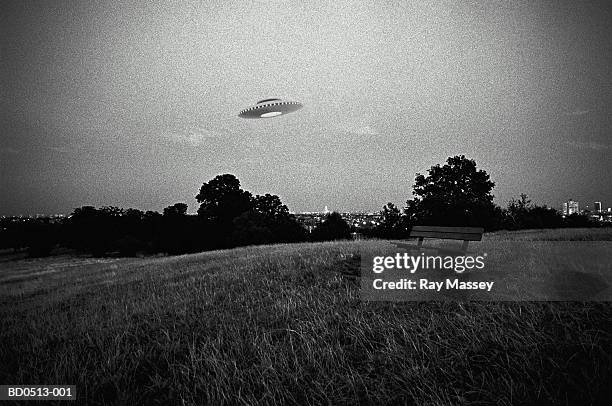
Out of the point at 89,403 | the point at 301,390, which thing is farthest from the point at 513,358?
the point at 89,403

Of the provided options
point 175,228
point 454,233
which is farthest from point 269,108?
point 175,228

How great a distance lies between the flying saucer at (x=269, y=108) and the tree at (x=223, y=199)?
125 feet

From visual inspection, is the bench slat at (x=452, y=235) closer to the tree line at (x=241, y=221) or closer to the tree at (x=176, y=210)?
the tree line at (x=241, y=221)

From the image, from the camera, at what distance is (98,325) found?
469cm

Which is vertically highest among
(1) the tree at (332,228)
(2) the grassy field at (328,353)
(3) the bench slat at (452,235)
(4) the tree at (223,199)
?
(4) the tree at (223,199)

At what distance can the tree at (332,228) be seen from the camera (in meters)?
50.3

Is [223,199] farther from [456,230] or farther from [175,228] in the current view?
[456,230]

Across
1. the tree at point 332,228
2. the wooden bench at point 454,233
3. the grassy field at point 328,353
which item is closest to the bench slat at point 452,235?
the wooden bench at point 454,233

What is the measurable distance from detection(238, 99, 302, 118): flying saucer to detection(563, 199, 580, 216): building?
5502 centimetres

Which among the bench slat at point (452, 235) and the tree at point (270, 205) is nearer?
the bench slat at point (452, 235)

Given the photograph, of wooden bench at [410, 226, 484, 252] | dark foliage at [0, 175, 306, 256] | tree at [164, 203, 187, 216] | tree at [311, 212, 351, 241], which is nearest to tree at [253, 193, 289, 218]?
dark foliage at [0, 175, 306, 256]

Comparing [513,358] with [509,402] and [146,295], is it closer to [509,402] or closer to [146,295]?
[509,402]

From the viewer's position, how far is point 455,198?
110ft

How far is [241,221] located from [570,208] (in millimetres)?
48824
